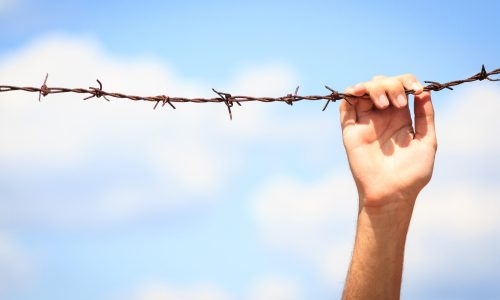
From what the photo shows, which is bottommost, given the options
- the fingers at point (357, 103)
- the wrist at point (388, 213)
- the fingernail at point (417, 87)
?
the wrist at point (388, 213)

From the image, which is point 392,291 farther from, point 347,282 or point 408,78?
point 408,78

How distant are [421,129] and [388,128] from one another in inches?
7.1

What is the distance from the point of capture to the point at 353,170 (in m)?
3.36

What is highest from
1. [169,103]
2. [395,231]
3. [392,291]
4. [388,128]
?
[388,128]

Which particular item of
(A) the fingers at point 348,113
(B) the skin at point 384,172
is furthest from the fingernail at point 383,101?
(A) the fingers at point 348,113

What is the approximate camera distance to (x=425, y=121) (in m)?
3.37

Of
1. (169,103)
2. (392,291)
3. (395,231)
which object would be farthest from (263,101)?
(392,291)

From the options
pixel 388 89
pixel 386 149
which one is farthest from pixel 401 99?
pixel 386 149

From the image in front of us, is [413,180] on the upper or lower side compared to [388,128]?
lower

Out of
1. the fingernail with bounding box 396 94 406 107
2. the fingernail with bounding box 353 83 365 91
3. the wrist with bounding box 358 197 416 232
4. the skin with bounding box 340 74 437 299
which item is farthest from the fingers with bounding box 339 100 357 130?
the wrist with bounding box 358 197 416 232

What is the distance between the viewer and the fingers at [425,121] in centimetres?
335

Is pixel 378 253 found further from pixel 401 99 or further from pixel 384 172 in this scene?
pixel 401 99

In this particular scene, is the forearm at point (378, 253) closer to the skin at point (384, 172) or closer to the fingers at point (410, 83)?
the skin at point (384, 172)

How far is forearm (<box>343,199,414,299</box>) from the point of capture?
3387mm
